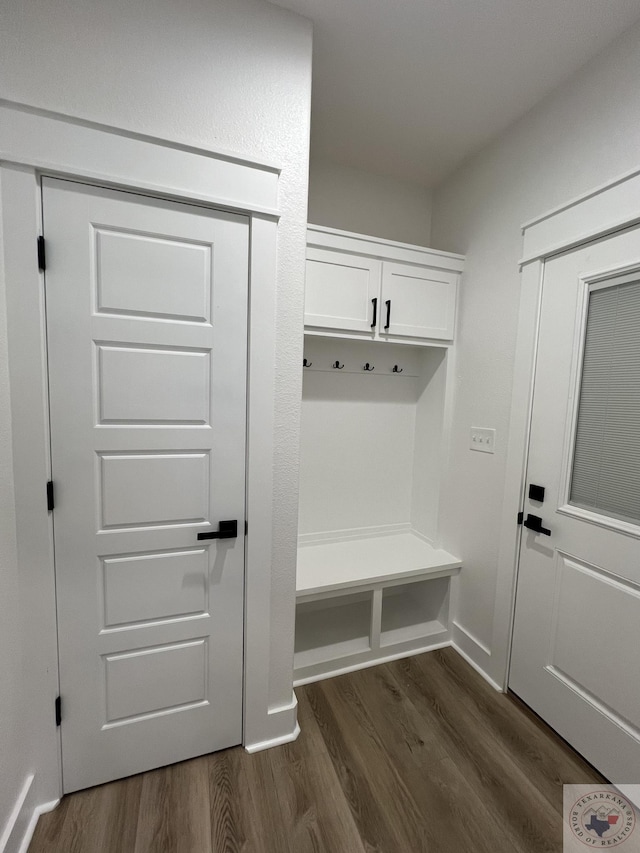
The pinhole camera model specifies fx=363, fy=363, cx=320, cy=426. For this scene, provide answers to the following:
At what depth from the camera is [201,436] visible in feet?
4.42

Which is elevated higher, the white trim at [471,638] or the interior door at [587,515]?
the interior door at [587,515]

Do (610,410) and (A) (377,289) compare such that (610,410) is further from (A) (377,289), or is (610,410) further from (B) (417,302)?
(A) (377,289)

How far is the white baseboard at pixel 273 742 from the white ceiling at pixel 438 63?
2.87m

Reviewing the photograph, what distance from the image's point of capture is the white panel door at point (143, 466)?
1.19m

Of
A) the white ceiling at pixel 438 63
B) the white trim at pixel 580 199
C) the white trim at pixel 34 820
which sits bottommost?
the white trim at pixel 34 820

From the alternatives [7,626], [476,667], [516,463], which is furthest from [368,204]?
[476,667]

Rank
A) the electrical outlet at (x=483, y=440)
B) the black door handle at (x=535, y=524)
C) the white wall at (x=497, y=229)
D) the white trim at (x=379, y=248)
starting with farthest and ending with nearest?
the electrical outlet at (x=483, y=440), the white trim at (x=379, y=248), the black door handle at (x=535, y=524), the white wall at (x=497, y=229)

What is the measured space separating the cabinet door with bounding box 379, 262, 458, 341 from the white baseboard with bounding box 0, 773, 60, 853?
2.34 meters

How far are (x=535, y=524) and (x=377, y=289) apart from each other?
1446 mm

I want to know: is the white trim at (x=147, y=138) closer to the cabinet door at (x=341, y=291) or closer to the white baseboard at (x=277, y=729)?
the cabinet door at (x=341, y=291)

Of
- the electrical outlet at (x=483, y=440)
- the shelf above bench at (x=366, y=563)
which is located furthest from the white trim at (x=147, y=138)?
the shelf above bench at (x=366, y=563)

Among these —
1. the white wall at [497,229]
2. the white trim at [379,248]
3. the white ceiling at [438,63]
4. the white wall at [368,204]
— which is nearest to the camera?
the white ceiling at [438,63]

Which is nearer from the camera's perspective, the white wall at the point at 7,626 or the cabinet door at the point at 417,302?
the white wall at the point at 7,626

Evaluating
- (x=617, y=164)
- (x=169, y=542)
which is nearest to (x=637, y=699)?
(x=169, y=542)
